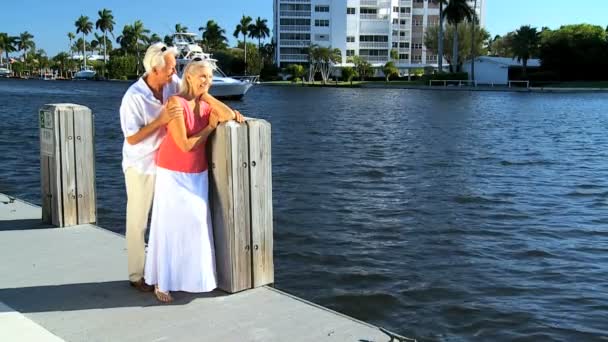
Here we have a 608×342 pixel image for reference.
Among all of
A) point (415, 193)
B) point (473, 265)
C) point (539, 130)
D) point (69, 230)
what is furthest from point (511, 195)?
point (539, 130)

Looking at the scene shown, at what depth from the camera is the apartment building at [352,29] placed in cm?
13112

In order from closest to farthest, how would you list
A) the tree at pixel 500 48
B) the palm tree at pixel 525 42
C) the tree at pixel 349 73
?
the palm tree at pixel 525 42, the tree at pixel 349 73, the tree at pixel 500 48

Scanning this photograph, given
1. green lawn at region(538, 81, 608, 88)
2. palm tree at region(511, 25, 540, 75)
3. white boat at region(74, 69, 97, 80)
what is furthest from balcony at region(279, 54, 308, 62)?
white boat at region(74, 69, 97, 80)

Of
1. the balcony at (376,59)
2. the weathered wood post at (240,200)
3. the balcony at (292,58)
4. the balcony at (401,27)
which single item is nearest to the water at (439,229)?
the weathered wood post at (240,200)

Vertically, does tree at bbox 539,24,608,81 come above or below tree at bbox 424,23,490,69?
below

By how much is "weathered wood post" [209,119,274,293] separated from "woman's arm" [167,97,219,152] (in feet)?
0.46

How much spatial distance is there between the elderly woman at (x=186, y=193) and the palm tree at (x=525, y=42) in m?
99.0

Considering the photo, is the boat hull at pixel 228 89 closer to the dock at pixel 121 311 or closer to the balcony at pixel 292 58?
the dock at pixel 121 311

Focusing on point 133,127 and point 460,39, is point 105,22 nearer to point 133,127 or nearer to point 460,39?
point 460,39

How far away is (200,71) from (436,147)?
19911 mm

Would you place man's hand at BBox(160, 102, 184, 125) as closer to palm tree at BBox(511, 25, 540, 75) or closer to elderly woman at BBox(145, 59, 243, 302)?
elderly woman at BBox(145, 59, 243, 302)

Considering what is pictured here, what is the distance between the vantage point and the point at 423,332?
6473 millimetres

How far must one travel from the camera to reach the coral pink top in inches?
188

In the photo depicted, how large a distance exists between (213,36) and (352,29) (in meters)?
40.0
